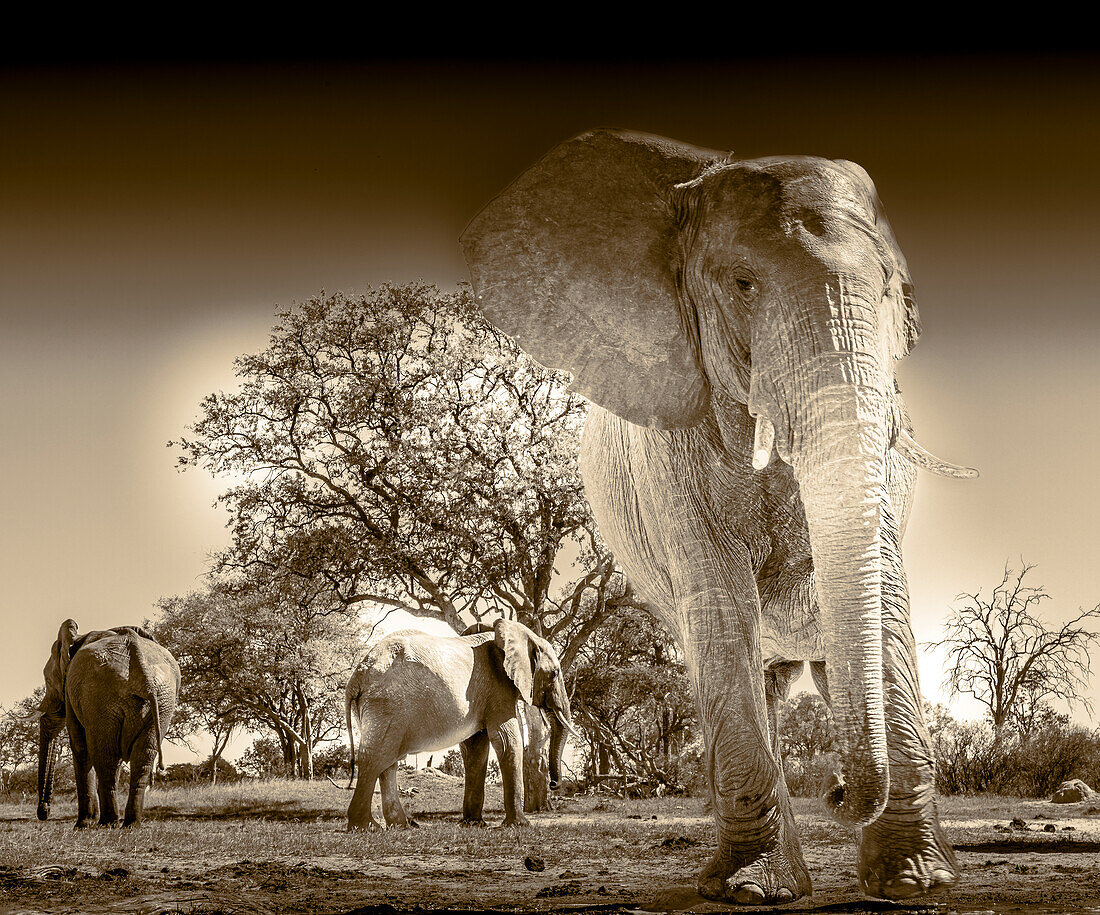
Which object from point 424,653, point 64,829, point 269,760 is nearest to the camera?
point 64,829

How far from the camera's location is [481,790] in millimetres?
10539

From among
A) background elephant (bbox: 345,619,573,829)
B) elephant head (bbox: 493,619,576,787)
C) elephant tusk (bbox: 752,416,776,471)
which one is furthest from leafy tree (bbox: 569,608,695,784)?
elephant tusk (bbox: 752,416,776,471)

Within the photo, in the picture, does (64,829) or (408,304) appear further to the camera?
(408,304)

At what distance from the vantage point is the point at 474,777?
10.7m

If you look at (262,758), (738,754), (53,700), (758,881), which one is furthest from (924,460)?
(262,758)

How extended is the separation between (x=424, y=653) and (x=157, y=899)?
5068mm

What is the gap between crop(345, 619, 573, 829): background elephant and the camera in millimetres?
9945

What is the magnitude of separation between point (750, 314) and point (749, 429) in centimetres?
77

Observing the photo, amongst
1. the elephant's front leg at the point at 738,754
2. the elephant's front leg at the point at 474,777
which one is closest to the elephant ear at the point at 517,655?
the elephant's front leg at the point at 474,777

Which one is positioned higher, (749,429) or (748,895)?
(749,429)

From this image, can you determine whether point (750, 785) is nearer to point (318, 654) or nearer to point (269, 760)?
Answer: point (318, 654)

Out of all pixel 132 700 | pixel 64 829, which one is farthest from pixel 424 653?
pixel 64 829

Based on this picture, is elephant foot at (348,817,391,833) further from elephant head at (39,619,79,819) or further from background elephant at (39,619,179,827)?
elephant head at (39,619,79,819)

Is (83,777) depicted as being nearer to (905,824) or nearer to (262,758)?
(905,824)
